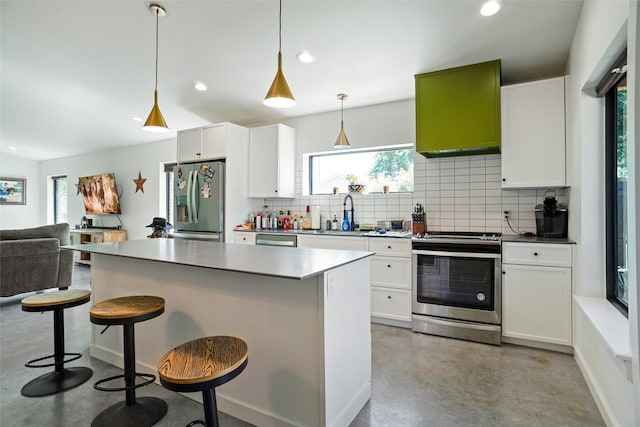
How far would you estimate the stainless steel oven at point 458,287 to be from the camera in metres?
2.85

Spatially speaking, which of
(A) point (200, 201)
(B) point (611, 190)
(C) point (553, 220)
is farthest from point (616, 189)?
(A) point (200, 201)

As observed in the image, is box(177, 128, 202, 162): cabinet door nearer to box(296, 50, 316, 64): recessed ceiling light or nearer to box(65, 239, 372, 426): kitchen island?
box(296, 50, 316, 64): recessed ceiling light

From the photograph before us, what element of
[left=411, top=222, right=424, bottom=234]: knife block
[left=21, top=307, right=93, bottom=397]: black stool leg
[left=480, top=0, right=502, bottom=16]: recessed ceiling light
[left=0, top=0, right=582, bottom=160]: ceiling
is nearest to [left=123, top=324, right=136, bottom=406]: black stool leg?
[left=21, top=307, right=93, bottom=397]: black stool leg

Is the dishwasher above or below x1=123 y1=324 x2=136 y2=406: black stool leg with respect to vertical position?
above

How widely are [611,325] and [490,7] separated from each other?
227cm

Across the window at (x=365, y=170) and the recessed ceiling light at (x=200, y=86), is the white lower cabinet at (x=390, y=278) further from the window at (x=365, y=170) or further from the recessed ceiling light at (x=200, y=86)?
the recessed ceiling light at (x=200, y=86)

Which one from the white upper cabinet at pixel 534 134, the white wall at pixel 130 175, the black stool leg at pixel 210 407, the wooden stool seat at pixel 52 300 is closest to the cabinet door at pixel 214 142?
the white wall at pixel 130 175

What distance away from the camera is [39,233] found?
421cm

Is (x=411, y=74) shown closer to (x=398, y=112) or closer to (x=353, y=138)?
(x=398, y=112)

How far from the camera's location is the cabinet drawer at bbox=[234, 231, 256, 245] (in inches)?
167

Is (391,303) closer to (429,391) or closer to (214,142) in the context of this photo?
(429,391)

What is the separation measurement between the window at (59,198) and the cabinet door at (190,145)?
568cm

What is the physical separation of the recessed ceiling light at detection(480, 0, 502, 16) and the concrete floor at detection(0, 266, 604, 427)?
2738 millimetres

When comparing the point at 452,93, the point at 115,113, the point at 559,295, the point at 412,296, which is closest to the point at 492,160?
the point at 452,93
